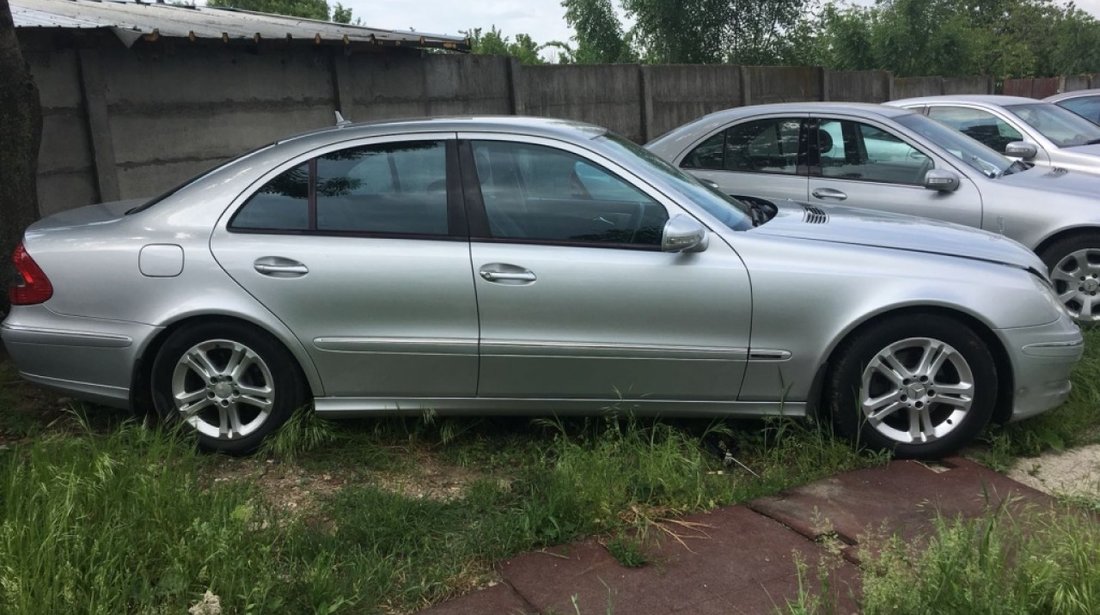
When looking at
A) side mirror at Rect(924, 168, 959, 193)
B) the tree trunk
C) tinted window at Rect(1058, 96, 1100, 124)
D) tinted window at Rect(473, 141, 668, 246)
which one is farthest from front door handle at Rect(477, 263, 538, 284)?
tinted window at Rect(1058, 96, 1100, 124)

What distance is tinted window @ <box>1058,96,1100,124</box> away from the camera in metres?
11.6

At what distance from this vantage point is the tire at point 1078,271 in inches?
237

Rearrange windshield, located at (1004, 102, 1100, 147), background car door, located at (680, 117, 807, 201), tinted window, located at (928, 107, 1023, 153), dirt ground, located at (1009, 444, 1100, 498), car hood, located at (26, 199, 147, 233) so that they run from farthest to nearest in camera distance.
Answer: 1. windshield, located at (1004, 102, 1100, 147)
2. tinted window, located at (928, 107, 1023, 153)
3. background car door, located at (680, 117, 807, 201)
4. car hood, located at (26, 199, 147, 233)
5. dirt ground, located at (1009, 444, 1100, 498)

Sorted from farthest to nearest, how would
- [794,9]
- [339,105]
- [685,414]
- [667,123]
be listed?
[794,9]
[667,123]
[339,105]
[685,414]

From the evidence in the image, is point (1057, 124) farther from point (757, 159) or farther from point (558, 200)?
point (558, 200)

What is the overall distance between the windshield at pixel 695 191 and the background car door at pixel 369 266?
918 mm

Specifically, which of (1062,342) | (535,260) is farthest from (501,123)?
(1062,342)

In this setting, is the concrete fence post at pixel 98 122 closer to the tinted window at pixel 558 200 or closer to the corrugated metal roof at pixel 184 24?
the corrugated metal roof at pixel 184 24

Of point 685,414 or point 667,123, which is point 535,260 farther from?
point 667,123

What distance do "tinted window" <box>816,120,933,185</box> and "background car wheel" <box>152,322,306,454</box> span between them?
418cm

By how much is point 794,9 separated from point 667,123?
939cm

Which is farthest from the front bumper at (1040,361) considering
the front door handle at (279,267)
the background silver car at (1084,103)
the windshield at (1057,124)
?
the background silver car at (1084,103)

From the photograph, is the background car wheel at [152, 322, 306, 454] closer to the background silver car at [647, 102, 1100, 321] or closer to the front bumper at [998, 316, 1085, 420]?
the front bumper at [998, 316, 1085, 420]

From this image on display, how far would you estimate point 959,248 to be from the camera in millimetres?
4328
